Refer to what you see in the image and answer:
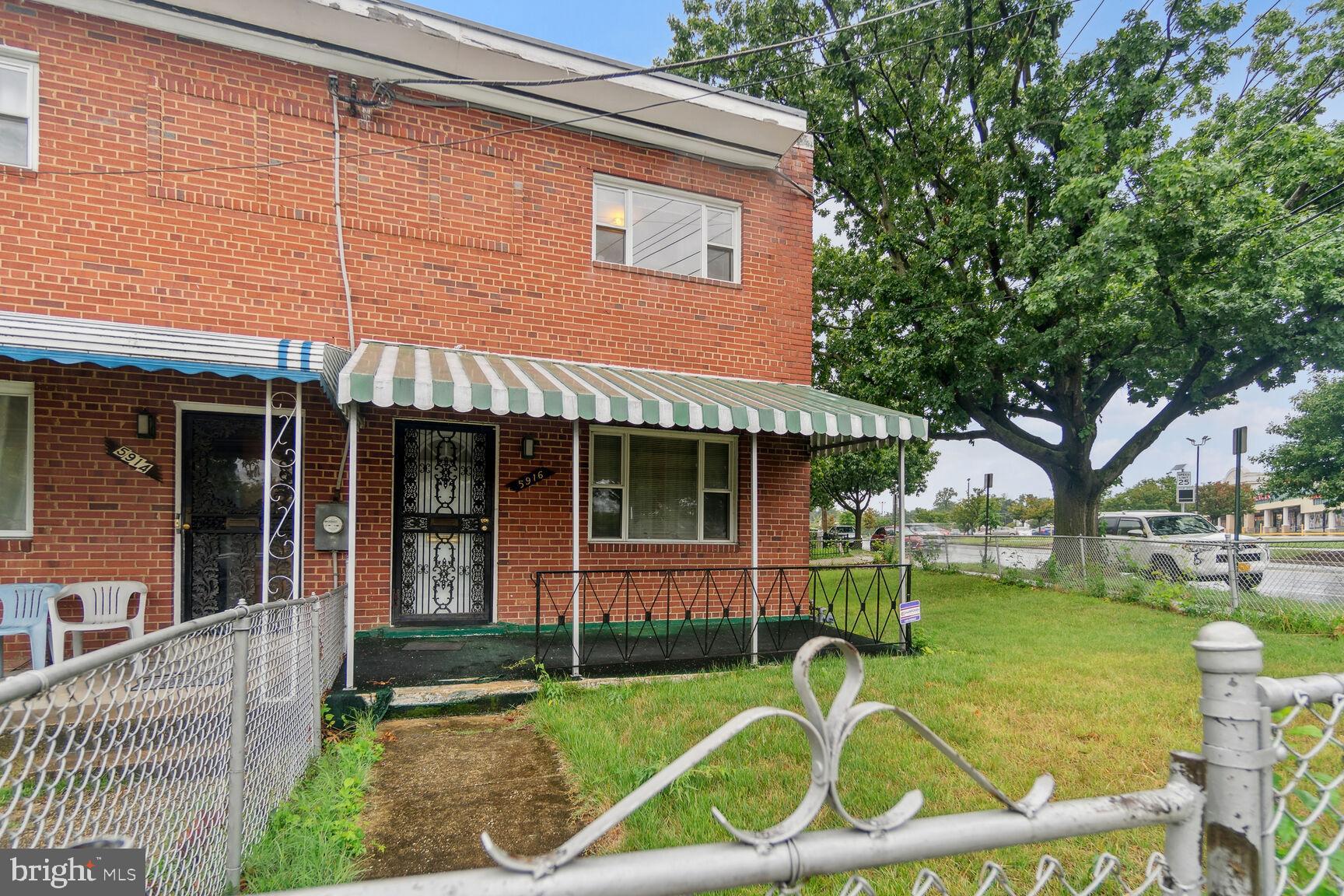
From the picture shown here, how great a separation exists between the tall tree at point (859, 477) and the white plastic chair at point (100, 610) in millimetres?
25117

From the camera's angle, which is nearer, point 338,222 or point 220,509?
point 220,509

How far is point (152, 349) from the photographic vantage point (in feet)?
16.4

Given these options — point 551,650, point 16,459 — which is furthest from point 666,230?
point 16,459

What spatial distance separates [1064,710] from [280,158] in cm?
899

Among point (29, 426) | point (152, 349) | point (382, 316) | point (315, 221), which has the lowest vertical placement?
point (29, 426)

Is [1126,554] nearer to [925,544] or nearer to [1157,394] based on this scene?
[1157,394]

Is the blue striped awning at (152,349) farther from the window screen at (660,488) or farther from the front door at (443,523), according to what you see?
the window screen at (660,488)

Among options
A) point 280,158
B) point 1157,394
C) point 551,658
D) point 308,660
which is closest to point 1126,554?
point 1157,394

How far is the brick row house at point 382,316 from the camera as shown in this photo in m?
6.18

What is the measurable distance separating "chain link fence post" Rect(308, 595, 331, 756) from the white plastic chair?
8.51ft

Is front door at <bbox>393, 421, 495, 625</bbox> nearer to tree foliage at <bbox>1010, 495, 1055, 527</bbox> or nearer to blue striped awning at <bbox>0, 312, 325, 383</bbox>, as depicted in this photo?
blue striped awning at <bbox>0, 312, 325, 383</bbox>

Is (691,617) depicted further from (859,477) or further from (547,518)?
(859,477)

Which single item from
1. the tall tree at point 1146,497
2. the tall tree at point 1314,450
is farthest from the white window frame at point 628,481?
the tall tree at point 1146,497

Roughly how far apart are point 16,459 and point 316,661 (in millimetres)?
4280
